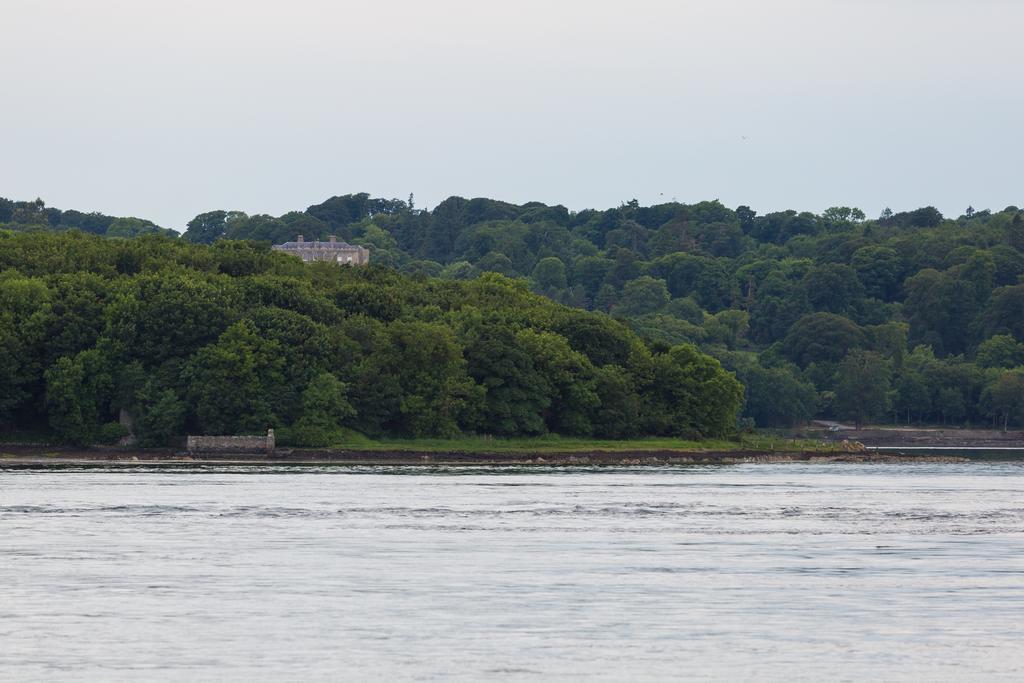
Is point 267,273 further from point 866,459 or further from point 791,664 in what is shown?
point 791,664

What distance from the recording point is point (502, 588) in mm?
36094

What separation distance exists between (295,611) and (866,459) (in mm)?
88907

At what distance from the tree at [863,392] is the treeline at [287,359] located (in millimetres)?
65824

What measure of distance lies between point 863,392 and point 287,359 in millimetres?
99723

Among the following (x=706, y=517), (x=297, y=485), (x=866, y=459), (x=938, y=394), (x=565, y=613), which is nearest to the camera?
(x=565, y=613)

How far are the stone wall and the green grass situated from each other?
15.2 ft

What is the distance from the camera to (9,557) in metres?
40.6

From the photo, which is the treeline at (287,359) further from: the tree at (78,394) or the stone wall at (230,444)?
the stone wall at (230,444)

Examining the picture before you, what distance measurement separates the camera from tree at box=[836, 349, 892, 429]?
189 m

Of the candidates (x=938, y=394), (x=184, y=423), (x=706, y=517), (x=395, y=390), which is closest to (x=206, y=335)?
(x=184, y=423)

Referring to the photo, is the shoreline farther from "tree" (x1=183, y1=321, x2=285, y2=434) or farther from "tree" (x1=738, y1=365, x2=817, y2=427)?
"tree" (x1=738, y1=365, x2=817, y2=427)

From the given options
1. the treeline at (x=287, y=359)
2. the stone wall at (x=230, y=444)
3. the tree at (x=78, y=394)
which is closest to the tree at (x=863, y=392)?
the treeline at (x=287, y=359)

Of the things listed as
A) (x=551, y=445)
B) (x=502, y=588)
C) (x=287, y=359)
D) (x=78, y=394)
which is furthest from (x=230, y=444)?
(x=502, y=588)

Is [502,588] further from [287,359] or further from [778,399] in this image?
[778,399]
